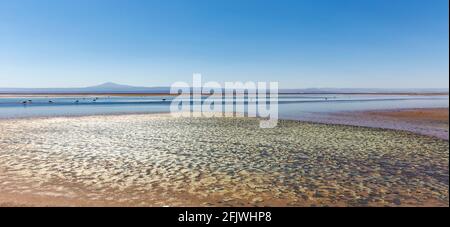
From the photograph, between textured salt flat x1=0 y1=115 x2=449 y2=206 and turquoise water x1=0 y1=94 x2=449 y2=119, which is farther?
turquoise water x1=0 y1=94 x2=449 y2=119

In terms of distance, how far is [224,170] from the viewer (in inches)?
456

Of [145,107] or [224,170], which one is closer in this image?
[224,170]

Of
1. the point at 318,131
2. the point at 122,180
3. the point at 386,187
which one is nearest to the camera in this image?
the point at 386,187

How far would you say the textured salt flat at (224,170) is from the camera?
8633mm

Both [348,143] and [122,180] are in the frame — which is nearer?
[122,180]

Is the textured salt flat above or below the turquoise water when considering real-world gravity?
below

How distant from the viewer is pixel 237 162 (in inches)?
504

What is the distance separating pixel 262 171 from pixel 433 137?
12.4 metres

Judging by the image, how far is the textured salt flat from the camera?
863 centimetres

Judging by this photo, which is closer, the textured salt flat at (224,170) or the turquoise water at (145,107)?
the textured salt flat at (224,170)

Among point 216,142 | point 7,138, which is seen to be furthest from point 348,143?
point 7,138

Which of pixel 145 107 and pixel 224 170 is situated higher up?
pixel 145 107
